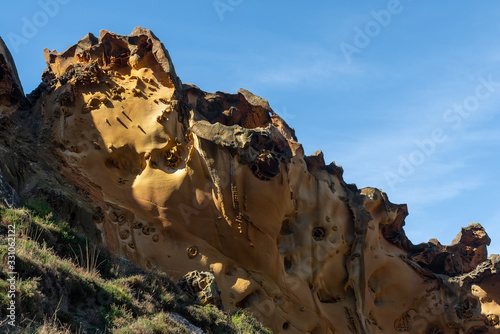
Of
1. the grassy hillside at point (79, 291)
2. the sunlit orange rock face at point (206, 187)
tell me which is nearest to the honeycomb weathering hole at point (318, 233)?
the sunlit orange rock face at point (206, 187)

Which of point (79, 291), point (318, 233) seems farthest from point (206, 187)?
point (79, 291)

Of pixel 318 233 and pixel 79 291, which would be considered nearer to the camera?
pixel 79 291

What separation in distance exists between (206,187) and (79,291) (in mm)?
8721

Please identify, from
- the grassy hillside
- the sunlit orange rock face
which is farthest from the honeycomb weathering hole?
the grassy hillside

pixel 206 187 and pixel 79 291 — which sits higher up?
pixel 206 187

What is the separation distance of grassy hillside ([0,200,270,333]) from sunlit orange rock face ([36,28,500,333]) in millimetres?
4585

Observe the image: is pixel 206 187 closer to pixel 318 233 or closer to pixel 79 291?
pixel 318 233

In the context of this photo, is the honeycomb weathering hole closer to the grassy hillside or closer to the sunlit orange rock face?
the sunlit orange rock face

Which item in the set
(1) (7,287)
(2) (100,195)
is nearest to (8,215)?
(1) (7,287)

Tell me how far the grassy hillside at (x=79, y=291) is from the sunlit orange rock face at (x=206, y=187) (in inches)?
181

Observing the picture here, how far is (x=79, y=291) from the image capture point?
8.28 m

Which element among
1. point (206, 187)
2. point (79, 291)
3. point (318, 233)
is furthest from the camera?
point (318, 233)

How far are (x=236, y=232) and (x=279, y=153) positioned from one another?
2671 mm

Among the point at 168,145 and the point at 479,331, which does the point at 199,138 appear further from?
the point at 479,331
